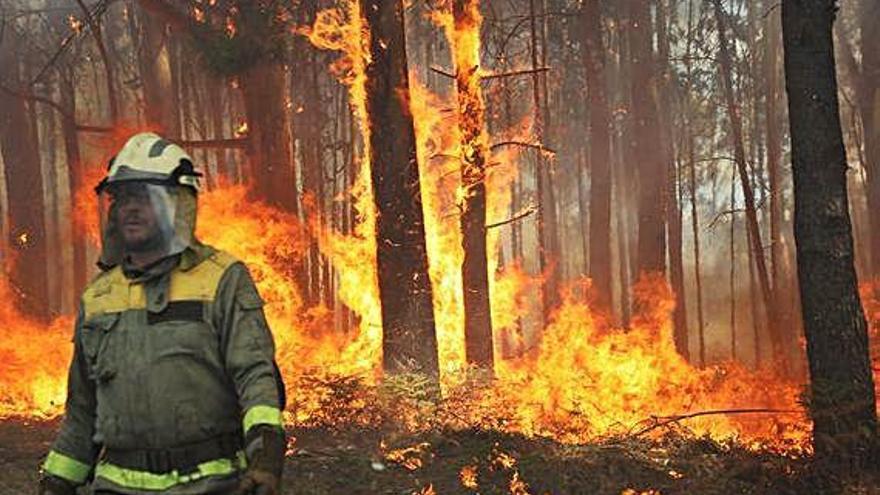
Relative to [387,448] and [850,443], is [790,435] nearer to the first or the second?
[850,443]

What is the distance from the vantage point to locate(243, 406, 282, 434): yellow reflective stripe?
3.01 metres

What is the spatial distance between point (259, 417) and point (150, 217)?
35.3 inches

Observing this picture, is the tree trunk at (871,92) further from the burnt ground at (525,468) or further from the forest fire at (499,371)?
the burnt ground at (525,468)

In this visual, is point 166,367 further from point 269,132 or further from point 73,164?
point 73,164

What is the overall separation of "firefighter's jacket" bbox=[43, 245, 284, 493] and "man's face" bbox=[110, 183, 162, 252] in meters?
0.10

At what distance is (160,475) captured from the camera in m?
3.09

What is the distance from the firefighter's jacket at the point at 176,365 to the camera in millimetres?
3092

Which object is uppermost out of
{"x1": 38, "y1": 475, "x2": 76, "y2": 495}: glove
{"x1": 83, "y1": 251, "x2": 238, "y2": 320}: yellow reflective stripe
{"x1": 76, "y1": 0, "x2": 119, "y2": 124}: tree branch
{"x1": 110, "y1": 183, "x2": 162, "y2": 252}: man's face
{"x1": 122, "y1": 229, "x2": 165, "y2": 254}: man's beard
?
{"x1": 76, "y1": 0, "x2": 119, "y2": 124}: tree branch

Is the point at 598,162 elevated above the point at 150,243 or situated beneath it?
elevated above

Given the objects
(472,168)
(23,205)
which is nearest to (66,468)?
(472,168)

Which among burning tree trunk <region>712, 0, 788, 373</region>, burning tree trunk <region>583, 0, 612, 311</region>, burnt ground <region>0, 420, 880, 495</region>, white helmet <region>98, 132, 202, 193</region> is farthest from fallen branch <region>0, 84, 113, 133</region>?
burning tree trunk <region>712, 0, 788, 373</region>

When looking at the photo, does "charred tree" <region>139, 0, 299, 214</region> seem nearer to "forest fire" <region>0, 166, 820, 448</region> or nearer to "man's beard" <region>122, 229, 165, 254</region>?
"forest fire" <region>0, 166, 820, 448</region>

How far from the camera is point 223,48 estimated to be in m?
12.1

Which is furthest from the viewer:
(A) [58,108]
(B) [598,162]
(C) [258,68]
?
(B) [598,162]
